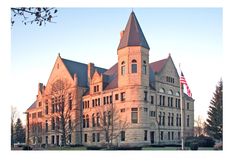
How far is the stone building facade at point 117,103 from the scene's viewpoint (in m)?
22.5

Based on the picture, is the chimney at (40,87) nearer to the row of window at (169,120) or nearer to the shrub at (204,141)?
the row of window at (169,120)

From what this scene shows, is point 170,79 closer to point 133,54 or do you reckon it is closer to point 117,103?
point 133,54

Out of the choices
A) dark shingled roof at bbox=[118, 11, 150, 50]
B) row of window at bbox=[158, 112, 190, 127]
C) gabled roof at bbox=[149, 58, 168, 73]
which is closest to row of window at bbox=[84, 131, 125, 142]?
row of window at bbox=[158, 112, 190, 127]

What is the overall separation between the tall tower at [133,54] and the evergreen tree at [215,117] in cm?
482

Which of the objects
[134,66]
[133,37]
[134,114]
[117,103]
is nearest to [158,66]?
[134,66]

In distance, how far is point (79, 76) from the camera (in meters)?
27.7

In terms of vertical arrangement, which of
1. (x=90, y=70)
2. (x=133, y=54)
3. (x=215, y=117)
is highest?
(x=133, y=54)

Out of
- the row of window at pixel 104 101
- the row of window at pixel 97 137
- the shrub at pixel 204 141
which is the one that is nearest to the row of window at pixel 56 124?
the row of window at pixel 97 137

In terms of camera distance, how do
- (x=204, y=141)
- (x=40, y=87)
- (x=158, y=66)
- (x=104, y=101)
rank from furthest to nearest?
(x=40, y=87) → (x=158, y=66) → (x=104, y=101) → (x=204, y=141)

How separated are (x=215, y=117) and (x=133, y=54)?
22.4 feet

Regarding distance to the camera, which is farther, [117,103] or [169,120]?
[169,120]

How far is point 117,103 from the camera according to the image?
23438 mm
